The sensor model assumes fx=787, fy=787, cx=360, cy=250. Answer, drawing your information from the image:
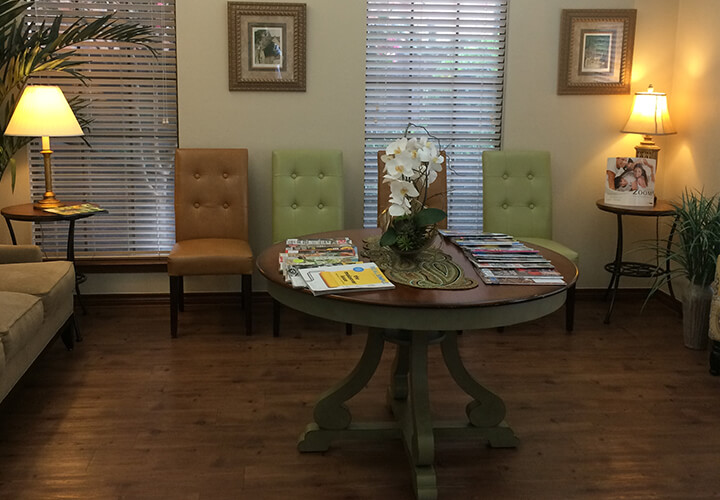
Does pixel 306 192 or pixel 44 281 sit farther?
pixel 306 192

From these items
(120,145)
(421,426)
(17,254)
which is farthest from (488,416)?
(120,145)

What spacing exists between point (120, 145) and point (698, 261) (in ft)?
11.0

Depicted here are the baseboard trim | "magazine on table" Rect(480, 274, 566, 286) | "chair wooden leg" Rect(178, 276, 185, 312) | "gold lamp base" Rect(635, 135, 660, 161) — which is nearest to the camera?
"magazine on table" Rect(480, 274, 566, 286)

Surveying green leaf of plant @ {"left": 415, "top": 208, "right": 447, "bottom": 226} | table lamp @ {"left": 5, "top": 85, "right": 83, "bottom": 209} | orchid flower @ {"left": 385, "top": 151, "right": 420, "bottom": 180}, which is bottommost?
green leaf of plant @ {"left": 415, "top": 208, "right": 447, "bottom": 226}

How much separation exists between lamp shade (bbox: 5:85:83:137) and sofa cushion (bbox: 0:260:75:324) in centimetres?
72

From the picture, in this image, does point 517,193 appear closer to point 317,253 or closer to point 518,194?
point 518,194

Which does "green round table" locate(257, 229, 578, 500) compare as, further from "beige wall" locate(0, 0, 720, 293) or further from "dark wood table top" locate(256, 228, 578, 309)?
"beige wall" locate(0, 0, 720, 293)

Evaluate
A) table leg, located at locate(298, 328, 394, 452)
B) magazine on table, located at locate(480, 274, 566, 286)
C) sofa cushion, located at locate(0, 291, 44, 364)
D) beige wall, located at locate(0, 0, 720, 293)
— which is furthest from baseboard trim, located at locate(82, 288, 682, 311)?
magazine on table, located at locate(480, 274, 566, 286)

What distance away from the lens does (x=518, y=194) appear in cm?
470

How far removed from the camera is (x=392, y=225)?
2.79 m

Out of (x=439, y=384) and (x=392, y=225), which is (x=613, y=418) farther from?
(x=392, y=225)

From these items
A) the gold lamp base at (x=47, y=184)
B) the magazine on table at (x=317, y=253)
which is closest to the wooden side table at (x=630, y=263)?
the magazine on table at (x=317, y=253)

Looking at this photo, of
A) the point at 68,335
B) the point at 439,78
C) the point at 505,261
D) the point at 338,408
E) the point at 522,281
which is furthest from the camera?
the point at 439,78

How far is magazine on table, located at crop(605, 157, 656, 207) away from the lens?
179 inches
